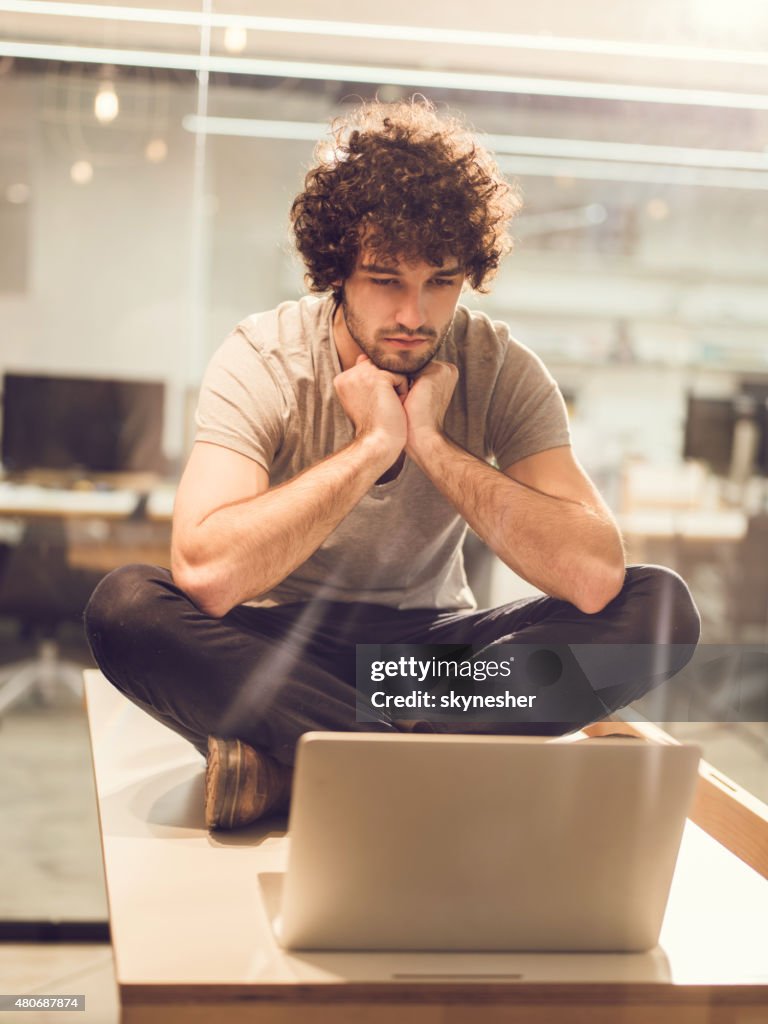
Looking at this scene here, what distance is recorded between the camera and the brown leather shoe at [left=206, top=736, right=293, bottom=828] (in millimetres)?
889

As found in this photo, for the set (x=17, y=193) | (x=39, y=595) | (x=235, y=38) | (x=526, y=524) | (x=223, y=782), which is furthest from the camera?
(x=17, y=193)

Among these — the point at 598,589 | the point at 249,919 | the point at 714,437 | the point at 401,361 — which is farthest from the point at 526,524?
the point at 714,437

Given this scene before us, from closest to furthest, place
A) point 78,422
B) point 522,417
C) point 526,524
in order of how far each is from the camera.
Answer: point 526,524 < point 522,417 < point 78,422

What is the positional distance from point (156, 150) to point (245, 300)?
58 cm

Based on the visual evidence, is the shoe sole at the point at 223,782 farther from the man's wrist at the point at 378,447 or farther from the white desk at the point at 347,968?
the man's wrist at the point at 378,447

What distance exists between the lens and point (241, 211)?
8.75 ft

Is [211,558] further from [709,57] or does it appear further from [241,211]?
[241,211]

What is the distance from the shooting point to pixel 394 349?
3.30 feet

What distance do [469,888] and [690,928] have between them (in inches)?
7.9

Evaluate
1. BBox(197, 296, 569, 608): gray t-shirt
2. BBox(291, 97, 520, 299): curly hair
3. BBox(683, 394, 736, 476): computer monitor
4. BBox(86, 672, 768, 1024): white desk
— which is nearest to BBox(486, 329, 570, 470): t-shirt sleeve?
BBox(197, 296, 569, 608): gray t-shirt

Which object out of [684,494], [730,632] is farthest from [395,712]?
[684,494]

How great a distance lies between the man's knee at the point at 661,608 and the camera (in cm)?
95

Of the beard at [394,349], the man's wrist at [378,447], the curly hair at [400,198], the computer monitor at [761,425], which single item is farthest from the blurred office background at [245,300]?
the man's wrist at [378,447]

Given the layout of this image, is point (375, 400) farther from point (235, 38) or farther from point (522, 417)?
point (235, 38)
